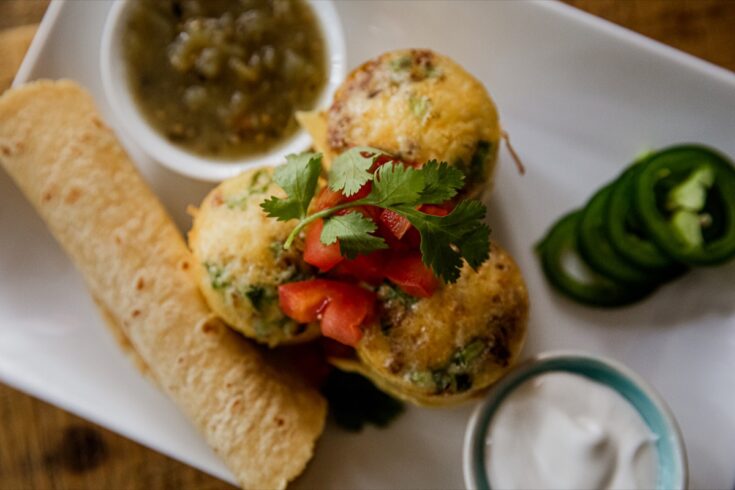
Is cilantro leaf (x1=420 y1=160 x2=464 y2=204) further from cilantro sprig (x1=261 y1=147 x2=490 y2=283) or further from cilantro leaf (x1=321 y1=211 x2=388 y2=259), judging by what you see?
cilantro leaf (x1=321 y1=211 x2=388 y2=259)

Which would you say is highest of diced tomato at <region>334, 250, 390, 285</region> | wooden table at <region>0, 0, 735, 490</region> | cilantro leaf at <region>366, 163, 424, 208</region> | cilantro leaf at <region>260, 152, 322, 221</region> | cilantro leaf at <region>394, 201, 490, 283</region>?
cilantro leaf at <region>366, 163, 424, 208</region>

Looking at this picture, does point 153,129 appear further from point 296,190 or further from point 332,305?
point 332,305

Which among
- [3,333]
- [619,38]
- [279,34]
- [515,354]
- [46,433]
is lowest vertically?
[46,433]

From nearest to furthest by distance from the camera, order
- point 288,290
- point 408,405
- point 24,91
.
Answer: point 288,290
point 24,91
point 408,405

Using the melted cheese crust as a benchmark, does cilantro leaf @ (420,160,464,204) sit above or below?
above

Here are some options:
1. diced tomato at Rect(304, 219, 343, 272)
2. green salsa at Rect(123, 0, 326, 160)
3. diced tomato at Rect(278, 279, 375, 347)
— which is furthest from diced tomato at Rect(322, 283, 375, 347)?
green salsa at Rect(123, 0, 326, 160)

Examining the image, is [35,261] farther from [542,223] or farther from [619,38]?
[619,38]

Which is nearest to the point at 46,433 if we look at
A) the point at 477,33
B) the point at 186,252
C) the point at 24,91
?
the point at 186,252
